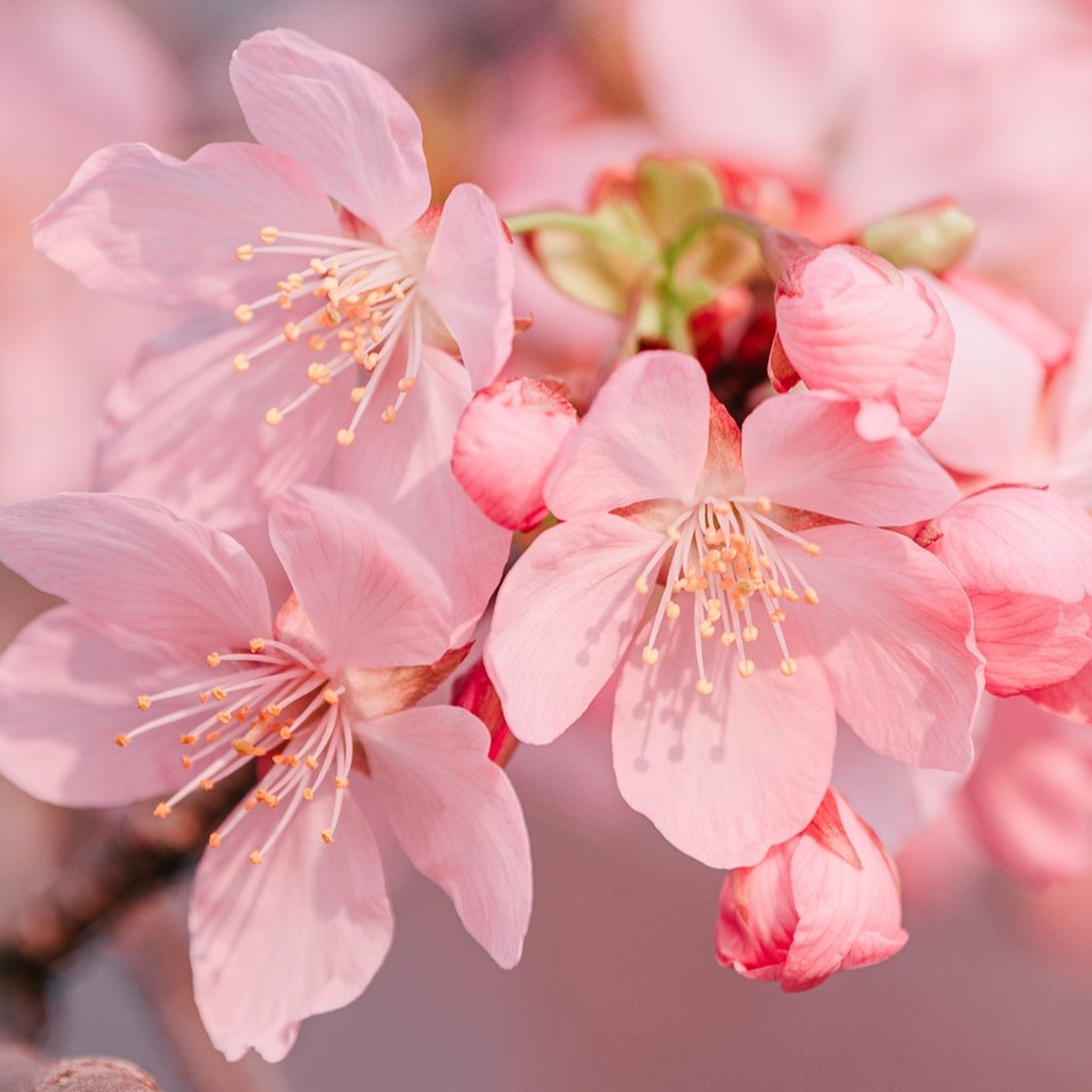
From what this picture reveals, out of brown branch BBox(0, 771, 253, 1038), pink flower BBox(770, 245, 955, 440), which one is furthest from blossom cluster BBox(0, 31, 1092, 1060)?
brown branch BBox(0, 771, 253, 1038)

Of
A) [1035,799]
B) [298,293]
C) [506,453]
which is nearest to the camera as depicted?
[506,453]

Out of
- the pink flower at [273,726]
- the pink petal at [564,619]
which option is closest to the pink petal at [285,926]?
the pink flower at [273,726]

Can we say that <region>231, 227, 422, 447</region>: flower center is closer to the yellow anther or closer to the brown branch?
the yellow anther

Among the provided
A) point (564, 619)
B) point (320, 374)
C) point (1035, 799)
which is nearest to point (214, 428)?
point (320, 374)

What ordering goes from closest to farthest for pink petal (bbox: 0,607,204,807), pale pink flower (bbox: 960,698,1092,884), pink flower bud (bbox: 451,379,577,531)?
pink flower bud (bbox: 451,379,577,531), pink petal (bbox: 0,607,204,807), pale pink flower (bbox: 960,698,1092,884)

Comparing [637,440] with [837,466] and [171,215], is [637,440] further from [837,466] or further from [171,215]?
[171,215]

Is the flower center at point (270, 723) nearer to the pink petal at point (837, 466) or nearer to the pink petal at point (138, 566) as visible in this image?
the pink petal at point (138, 566)

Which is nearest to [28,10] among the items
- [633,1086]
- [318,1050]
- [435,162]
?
[435,162]
